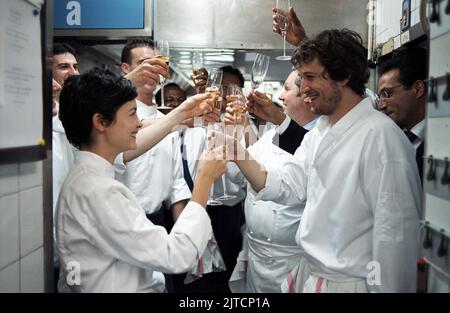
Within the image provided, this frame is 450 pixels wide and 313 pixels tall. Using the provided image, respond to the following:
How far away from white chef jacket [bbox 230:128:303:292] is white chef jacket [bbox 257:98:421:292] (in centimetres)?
43

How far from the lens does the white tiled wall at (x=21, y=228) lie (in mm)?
1031

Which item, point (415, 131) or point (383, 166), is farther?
point (415, 131)

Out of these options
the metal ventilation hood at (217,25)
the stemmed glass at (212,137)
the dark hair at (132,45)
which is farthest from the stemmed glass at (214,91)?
the metal ventilation hood at (217,25)

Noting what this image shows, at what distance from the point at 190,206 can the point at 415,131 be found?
42.1 inches

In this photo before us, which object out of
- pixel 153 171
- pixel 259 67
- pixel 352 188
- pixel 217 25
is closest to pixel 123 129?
pixel 259 67

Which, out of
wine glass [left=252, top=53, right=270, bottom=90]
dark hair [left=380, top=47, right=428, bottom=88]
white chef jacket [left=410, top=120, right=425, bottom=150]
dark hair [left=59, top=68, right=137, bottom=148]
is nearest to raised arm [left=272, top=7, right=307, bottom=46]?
wine glass [left=252, top=53, right=270, bottom=90]

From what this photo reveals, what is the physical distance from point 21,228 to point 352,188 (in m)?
0.99

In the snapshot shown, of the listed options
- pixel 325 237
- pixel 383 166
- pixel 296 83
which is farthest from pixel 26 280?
pixel 296 83

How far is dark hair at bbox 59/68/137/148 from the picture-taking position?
1.23m

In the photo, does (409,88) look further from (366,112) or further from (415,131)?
(366,112)

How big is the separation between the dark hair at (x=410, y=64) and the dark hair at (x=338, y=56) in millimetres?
325

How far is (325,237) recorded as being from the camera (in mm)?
1333

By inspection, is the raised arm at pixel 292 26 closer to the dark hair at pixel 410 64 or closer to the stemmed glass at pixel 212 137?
the dark hair at pixel 410 64

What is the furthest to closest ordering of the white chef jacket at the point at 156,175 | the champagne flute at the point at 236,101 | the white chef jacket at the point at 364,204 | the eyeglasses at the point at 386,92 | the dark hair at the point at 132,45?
the dark hair at the point at 132,45
the white chef jacket at the point at 156,175
the eyeglasses at the point at 386,92
the champagne flute at the point at 236,101
the white chef jacket at the point at 364,204
